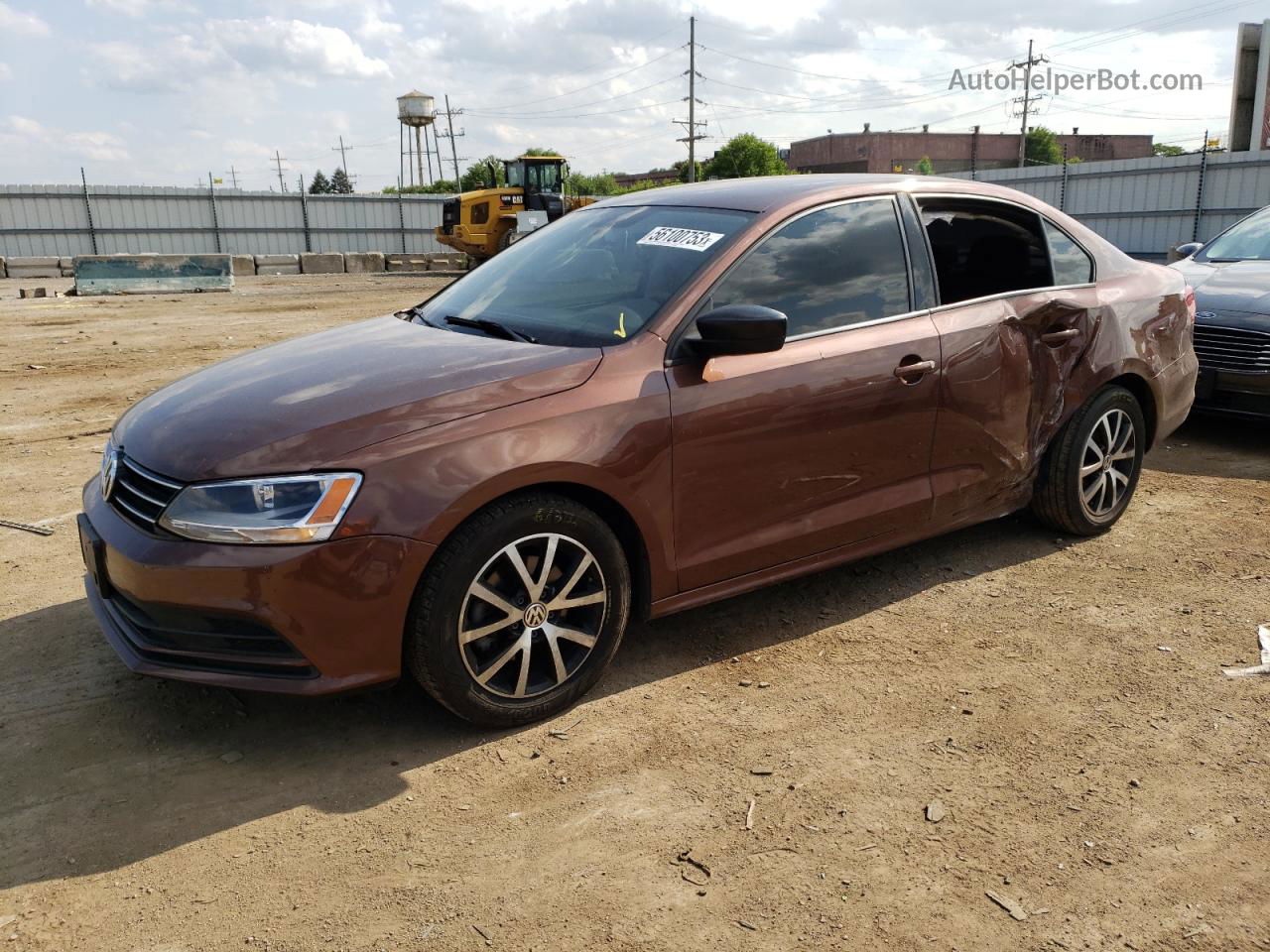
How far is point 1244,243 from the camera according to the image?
787cm

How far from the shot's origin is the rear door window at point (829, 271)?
366 centimetres

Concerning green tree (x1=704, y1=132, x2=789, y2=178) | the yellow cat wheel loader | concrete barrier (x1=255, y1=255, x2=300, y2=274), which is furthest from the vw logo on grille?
green tree (x1=704, y1=132, x2=789, y2=178)

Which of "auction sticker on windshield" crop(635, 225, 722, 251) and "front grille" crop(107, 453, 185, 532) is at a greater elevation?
→ "auction sticker on windshield" crop(635, 225, 722, 251)

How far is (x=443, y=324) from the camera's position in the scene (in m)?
3.96

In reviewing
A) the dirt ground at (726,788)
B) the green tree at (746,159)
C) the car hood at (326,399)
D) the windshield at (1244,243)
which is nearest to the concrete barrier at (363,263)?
the windshield at (1244,243)

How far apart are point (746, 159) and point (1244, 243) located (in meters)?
72.1

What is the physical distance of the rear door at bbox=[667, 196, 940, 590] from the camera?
3453mm

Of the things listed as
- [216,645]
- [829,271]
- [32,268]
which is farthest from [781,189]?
[32,268]

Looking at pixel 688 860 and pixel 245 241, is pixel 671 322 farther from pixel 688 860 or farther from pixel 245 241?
pixel 245 241

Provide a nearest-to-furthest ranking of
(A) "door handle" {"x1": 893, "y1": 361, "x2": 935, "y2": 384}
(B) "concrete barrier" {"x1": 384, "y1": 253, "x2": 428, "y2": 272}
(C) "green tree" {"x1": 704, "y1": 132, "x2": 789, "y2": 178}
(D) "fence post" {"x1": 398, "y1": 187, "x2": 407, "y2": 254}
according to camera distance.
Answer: (A) "door handle" {"x1": 893, "y1": 361, "x2": 935, "y2": 384}
(B) "concrete barrier" {"x1": 384, "y1": 253, "x2": 428, "y2": 272}
(D) "fence post" {"x1": 398, "y1": 187, "x2": 407, "y2": 254}
(C) "green tree" {"x1": 704, "y1": 132, "x2": 789, "y2": 178}

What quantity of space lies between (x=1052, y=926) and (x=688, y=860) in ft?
2.86

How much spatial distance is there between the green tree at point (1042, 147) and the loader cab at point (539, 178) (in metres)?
73.2

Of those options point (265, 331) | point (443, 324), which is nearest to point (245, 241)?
point (265, 331)

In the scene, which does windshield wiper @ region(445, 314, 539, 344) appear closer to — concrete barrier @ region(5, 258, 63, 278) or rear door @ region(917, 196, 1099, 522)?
rear door @ region(917, 196, 1099, 522)
